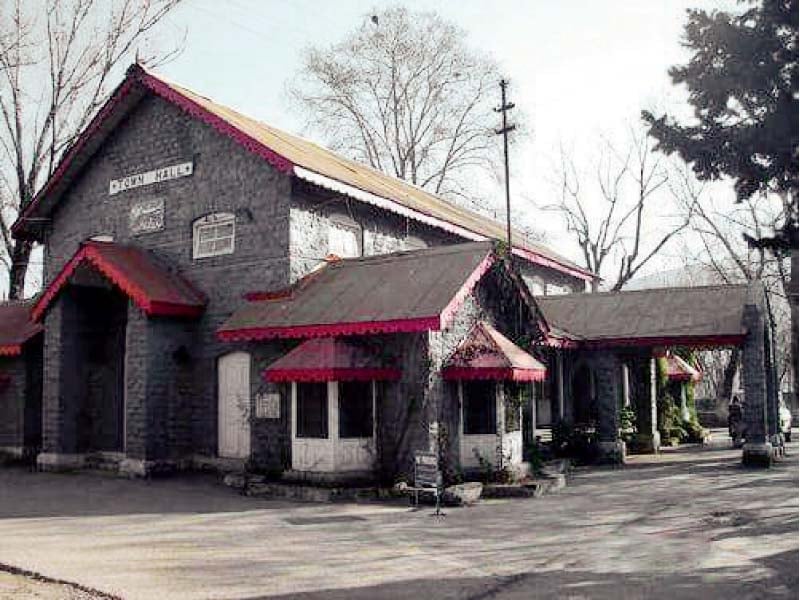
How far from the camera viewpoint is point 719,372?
180 feet

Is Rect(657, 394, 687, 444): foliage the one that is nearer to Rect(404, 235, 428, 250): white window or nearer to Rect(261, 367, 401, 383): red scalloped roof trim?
Rect(404, 235, 428, 250): white window

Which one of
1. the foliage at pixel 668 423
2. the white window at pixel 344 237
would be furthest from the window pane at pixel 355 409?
the foliage at pixel 668 423

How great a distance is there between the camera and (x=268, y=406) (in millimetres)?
15859

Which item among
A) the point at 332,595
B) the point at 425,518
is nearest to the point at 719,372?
the point at 425,518

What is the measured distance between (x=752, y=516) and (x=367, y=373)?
22.0 feet

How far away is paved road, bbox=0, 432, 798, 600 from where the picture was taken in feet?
25.9

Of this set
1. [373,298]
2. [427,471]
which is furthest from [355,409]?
[427,471]

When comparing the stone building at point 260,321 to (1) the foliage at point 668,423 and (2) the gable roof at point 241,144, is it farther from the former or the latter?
(1) the foliage at point 668,423

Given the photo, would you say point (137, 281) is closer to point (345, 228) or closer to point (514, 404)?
point (345, 228)

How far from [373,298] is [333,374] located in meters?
1.92

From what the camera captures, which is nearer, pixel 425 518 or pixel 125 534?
pixel 125 534

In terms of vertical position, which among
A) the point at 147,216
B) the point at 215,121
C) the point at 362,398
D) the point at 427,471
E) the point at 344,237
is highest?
the point at 215,121

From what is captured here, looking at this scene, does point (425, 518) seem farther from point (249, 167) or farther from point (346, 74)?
point (346, 74)

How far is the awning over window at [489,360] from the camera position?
556 inches
